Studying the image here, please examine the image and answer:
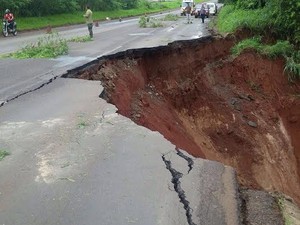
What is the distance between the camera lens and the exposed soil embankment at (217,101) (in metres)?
9.97

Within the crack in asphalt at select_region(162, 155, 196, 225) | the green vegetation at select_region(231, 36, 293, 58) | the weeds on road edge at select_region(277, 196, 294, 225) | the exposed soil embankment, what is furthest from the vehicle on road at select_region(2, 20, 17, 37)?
the weeds on road edge at select_region(277, 196, 294, 225)

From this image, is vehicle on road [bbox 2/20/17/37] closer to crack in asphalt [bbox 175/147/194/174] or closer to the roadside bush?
the roadside bush

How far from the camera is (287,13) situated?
43.1 feet

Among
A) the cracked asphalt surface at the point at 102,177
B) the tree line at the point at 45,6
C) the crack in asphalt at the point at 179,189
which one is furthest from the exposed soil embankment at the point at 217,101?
the tree line at the point at 45,6

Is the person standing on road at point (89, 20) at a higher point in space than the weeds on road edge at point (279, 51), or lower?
higher

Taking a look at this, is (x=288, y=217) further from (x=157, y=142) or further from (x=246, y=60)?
(x=246, y=60)

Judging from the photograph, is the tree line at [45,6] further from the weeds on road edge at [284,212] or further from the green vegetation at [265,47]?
the weeds on road edge at [284,212]

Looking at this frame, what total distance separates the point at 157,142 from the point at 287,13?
937 centimetres

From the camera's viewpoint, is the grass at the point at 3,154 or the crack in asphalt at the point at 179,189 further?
the grass at the point at 3,154

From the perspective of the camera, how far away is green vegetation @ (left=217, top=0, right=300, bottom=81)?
1256cm

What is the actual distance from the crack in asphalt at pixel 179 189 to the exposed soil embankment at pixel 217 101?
3612 millimetres

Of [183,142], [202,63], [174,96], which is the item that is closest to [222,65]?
[202,63]

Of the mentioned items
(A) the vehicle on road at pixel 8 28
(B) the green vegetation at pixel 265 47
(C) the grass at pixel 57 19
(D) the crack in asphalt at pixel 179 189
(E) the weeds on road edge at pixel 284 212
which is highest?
(D) the crack in asphalt at pixel 179 189

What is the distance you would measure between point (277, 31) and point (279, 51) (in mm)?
1702
